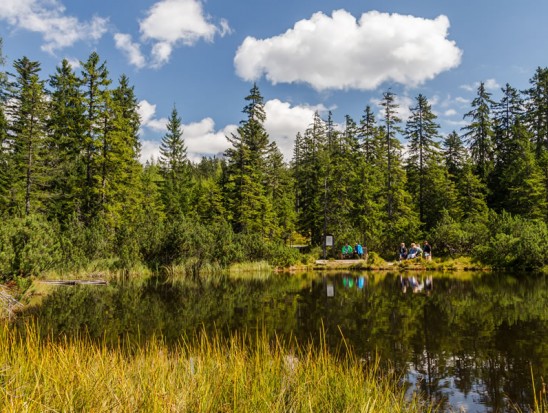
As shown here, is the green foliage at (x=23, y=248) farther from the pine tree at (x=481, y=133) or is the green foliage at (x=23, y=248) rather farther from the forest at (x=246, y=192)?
the pine tree at (x=481, y=133)

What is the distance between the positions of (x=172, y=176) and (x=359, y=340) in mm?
50726

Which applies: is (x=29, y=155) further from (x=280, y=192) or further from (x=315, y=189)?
(x=280, y=192)

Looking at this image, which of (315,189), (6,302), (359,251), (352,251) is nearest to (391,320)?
(6,302)

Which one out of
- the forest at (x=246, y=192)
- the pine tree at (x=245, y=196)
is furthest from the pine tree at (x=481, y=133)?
the pine tree at (x=245, y=196)

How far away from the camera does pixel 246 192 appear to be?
38.0 metres

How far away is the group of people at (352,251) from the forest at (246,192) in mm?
1150

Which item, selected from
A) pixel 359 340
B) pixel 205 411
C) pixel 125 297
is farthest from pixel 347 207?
pixel 205 411

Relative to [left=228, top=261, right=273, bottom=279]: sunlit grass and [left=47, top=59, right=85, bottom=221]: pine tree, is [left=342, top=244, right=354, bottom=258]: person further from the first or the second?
[left=47, top=59, right=85, bottom=221]: pine tree

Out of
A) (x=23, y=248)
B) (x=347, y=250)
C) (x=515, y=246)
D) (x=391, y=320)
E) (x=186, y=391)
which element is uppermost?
(x=23, y=248)

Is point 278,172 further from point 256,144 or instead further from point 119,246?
point 119,246

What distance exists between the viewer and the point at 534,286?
63.2 ft

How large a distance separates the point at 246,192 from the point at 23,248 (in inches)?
952

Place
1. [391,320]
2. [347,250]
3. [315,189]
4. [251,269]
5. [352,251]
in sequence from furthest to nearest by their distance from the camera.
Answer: [315,189]
[352,251]
[347,250]
[251,269]
[391,320]

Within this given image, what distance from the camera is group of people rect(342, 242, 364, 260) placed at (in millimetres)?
35812
